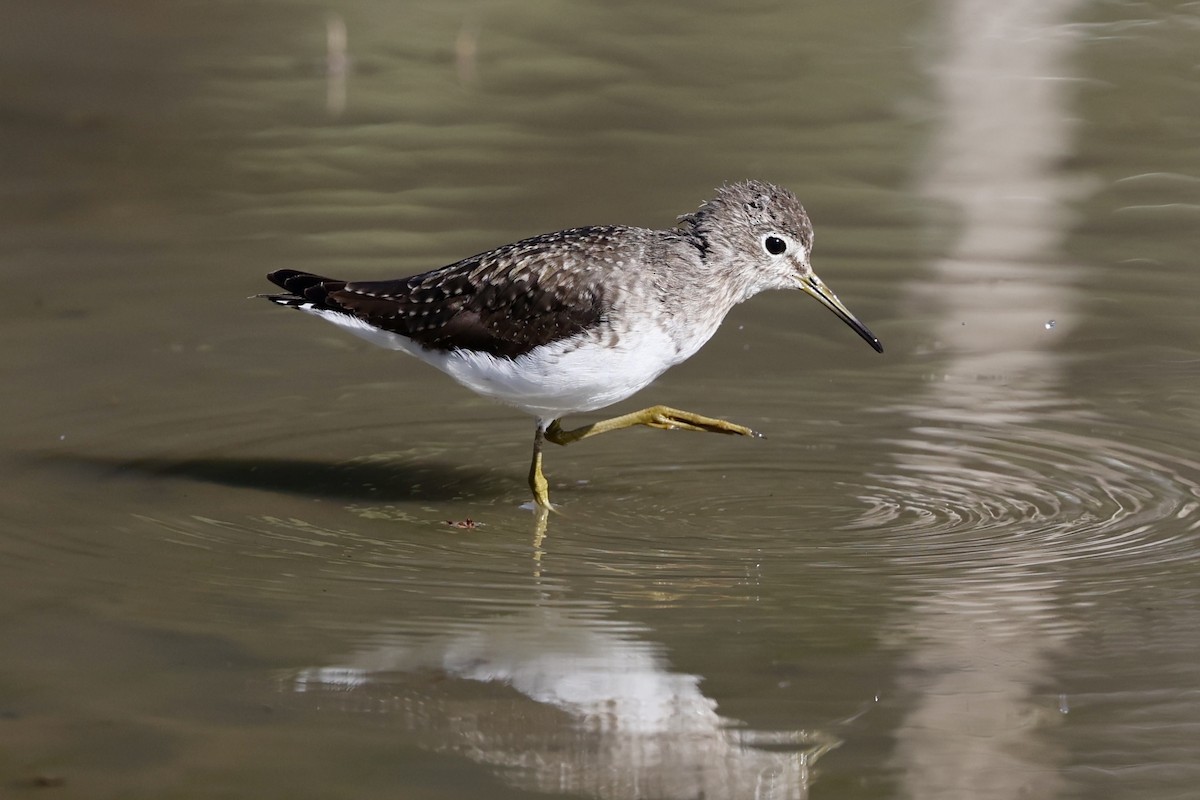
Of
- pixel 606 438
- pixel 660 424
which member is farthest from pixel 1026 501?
pixel 606 438

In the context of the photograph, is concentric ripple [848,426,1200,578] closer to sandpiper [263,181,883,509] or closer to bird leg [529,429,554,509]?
sandpiper [263,181,883,509]

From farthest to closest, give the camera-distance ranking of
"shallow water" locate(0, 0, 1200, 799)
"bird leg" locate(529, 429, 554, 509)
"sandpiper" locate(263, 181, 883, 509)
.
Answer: "bird leg" locate(529, 429, 554, 509)
"sandpiper" locate(263, 181, 883, 509)
"shallow water" locate(0, 0, 1200, 799)

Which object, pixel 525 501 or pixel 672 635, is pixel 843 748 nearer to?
Result: pixel 672 635

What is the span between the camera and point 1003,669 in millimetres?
6312

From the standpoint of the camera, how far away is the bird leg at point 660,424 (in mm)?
8820

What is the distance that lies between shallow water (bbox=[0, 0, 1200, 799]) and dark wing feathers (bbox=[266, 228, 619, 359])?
75 cm

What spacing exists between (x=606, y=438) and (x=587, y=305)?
157 cm

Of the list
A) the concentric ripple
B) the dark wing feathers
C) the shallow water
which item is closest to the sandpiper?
the dark wing feathers

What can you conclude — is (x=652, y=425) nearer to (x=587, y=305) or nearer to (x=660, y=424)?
(x=660, y=424)

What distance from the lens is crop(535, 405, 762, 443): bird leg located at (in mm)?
8820

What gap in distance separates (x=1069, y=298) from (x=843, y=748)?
20.9 ft

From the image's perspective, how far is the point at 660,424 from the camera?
8.92m

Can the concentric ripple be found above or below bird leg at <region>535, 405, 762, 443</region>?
below

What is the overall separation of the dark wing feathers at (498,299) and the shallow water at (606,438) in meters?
0.75
